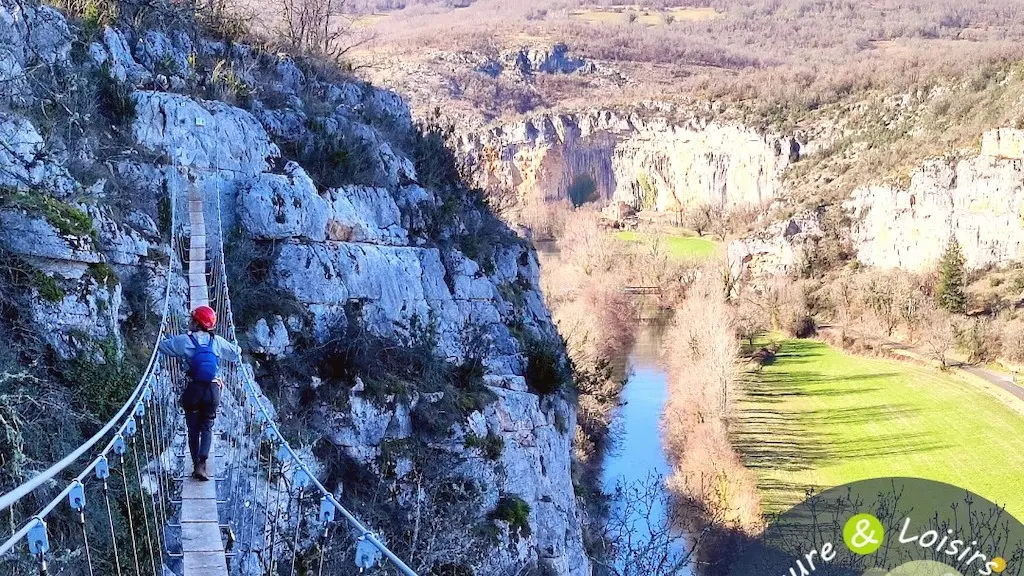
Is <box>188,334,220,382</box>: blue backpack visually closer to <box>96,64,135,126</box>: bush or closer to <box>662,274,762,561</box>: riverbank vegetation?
<box>96,64,135,126</box>: bush

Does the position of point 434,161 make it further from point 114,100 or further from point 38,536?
point 38,536

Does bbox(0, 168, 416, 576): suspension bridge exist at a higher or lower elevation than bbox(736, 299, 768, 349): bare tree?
higher

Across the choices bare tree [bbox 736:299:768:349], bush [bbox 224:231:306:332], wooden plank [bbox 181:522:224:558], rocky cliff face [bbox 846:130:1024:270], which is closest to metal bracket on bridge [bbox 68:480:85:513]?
wooden plank [bbox 181:522:224:558]

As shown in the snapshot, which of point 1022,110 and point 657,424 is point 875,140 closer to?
point 1022,110

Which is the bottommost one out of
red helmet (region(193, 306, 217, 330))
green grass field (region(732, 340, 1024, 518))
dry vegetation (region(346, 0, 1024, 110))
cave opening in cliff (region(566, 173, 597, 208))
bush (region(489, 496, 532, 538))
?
green grass field (region(732, 340, 1024, 518))

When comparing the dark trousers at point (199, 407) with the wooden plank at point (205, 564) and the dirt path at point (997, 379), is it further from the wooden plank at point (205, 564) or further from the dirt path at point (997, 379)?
the dirt path at point (997, 379)
